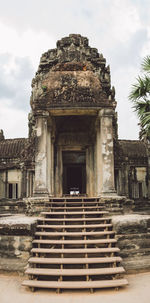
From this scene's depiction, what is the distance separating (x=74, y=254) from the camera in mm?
5461

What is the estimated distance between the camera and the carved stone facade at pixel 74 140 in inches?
303

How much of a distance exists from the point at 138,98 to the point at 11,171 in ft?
45.9

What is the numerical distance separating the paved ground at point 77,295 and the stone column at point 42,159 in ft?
10.3

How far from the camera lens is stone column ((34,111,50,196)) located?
→ 7.42 meters

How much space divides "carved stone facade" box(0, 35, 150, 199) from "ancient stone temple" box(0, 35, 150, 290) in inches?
1.2

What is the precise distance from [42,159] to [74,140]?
12.1 ft

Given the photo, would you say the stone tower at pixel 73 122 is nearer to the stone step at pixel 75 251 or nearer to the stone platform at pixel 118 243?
the stone platform at pixel 118 243

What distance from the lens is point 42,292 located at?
4.25 m

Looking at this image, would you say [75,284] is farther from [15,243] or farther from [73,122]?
[73,122]

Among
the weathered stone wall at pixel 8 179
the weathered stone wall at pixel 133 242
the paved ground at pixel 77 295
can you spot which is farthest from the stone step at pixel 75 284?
the weathered stone wall at pixel 8 179

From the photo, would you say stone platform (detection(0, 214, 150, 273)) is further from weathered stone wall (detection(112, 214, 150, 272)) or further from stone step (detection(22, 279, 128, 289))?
stone step (detection(22, 279, 128, 289))

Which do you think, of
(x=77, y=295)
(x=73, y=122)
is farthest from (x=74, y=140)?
(x=77, y=295)

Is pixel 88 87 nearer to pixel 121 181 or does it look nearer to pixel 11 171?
pixel 121 181

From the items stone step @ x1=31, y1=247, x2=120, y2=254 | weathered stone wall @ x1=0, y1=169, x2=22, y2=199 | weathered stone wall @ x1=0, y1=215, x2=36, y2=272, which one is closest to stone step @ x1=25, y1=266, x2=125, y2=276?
stone step @ x1=31, y1=247, x2=120, y2=254
